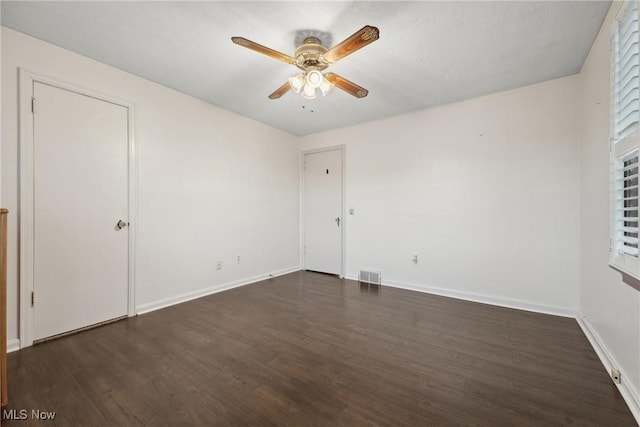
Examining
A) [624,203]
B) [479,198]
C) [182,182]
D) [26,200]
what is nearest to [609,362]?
[624,203]

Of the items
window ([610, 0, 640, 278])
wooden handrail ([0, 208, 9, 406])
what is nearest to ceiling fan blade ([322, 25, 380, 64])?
window ([610, 0, 640, 278])

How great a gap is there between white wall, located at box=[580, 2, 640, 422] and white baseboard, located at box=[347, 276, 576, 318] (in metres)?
0.26

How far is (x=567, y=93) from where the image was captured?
2.70 metres

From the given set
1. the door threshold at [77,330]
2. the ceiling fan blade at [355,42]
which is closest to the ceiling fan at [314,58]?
the ceiling fan blade at [355,42]

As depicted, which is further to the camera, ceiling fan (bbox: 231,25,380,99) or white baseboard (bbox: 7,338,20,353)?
white baseboard (bbox: 7,338,20,353)

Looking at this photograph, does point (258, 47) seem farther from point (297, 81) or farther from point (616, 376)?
point (616, 376)

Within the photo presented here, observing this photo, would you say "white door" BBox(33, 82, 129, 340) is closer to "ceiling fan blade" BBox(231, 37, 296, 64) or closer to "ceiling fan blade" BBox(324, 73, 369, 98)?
"ceiling fan blade" BBox(231, 37, 296, 64)

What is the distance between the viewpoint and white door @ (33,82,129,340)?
7.14 ft

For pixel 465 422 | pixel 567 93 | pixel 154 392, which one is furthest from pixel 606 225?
pixel 154 392

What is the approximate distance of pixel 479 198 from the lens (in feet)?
10.5

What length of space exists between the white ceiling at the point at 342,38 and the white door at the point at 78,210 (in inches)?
23.1

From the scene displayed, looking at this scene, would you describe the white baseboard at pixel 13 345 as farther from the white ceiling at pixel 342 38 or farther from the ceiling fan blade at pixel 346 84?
the ceiling fan blade at pixel 346 84

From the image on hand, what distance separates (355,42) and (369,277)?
128 inches

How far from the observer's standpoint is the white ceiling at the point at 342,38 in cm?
180
